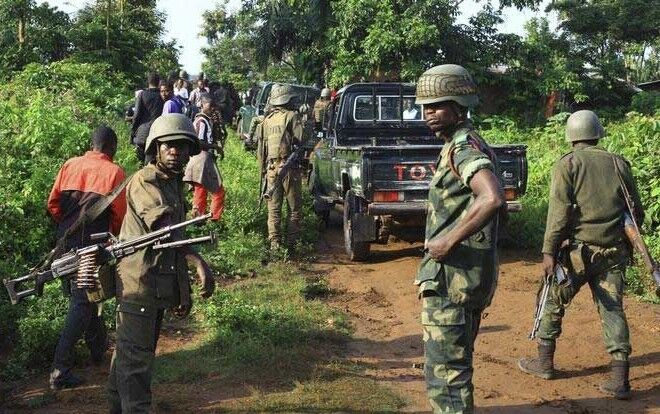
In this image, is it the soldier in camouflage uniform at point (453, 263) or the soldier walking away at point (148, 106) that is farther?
the soldier walking away at point (148, 106)

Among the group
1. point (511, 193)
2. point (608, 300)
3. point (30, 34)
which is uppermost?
point (30, 34)

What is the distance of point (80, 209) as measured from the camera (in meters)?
5.32

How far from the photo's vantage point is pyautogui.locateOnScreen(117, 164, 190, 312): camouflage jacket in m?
4.06

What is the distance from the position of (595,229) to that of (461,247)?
1.94m

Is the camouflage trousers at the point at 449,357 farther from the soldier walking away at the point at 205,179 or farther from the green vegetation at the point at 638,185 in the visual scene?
the green vegetation at the point at 638,185

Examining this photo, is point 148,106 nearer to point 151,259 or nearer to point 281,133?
point 281,133

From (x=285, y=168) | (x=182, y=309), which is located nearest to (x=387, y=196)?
(x=285, y=168)

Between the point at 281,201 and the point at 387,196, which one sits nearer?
the point at 387,196

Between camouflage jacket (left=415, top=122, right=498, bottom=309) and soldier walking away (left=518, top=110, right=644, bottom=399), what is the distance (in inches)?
67.2

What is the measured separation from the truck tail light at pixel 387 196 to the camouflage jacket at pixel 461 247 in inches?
185

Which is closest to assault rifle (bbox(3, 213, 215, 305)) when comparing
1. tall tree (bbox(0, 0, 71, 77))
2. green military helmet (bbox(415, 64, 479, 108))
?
green military helmet (bbox(415, 64, 479, 108))

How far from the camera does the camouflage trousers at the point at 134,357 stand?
3.99 m

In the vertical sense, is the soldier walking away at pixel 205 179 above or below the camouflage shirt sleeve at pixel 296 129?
below

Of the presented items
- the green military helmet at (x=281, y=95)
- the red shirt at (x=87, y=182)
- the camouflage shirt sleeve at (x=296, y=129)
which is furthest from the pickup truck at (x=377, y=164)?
the red shirt at (x=87, y=182)
